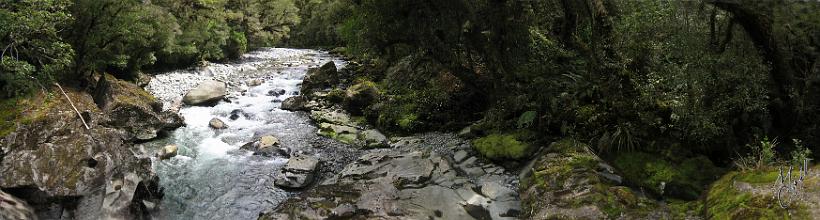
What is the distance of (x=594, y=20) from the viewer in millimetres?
10047

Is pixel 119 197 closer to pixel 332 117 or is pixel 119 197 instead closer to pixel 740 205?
pixel 332 117

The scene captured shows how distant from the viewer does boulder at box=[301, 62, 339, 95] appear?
22.6 m

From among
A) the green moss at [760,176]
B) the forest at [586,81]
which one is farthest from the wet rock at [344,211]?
the green moss at [760,176]

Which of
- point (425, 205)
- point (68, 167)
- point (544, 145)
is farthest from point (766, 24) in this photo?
point (68, 167)

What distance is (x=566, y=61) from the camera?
1191cm

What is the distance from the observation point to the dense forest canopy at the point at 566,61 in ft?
27.1

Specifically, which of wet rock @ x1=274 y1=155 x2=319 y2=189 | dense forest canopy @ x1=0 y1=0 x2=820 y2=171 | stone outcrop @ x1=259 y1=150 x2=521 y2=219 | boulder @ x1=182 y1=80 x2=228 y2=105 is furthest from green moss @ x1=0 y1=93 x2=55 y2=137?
boulder @ x1=182 y1=80 x2=228 y2=105

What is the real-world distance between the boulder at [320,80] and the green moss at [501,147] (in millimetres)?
11540

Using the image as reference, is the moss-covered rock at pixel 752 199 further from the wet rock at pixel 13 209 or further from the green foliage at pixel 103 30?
the green foliage at pixel 103 30

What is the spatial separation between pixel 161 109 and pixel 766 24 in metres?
18.2

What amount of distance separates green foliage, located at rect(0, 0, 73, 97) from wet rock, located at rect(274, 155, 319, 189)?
20.9ft

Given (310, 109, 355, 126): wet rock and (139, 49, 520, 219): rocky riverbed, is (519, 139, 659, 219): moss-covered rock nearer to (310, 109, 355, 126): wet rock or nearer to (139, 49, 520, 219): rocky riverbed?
(139, 49, 520, 219): rocky riverbed

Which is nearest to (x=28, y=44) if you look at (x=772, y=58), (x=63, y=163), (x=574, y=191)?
(x=63, y=163)

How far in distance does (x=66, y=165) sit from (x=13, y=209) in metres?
1.53
